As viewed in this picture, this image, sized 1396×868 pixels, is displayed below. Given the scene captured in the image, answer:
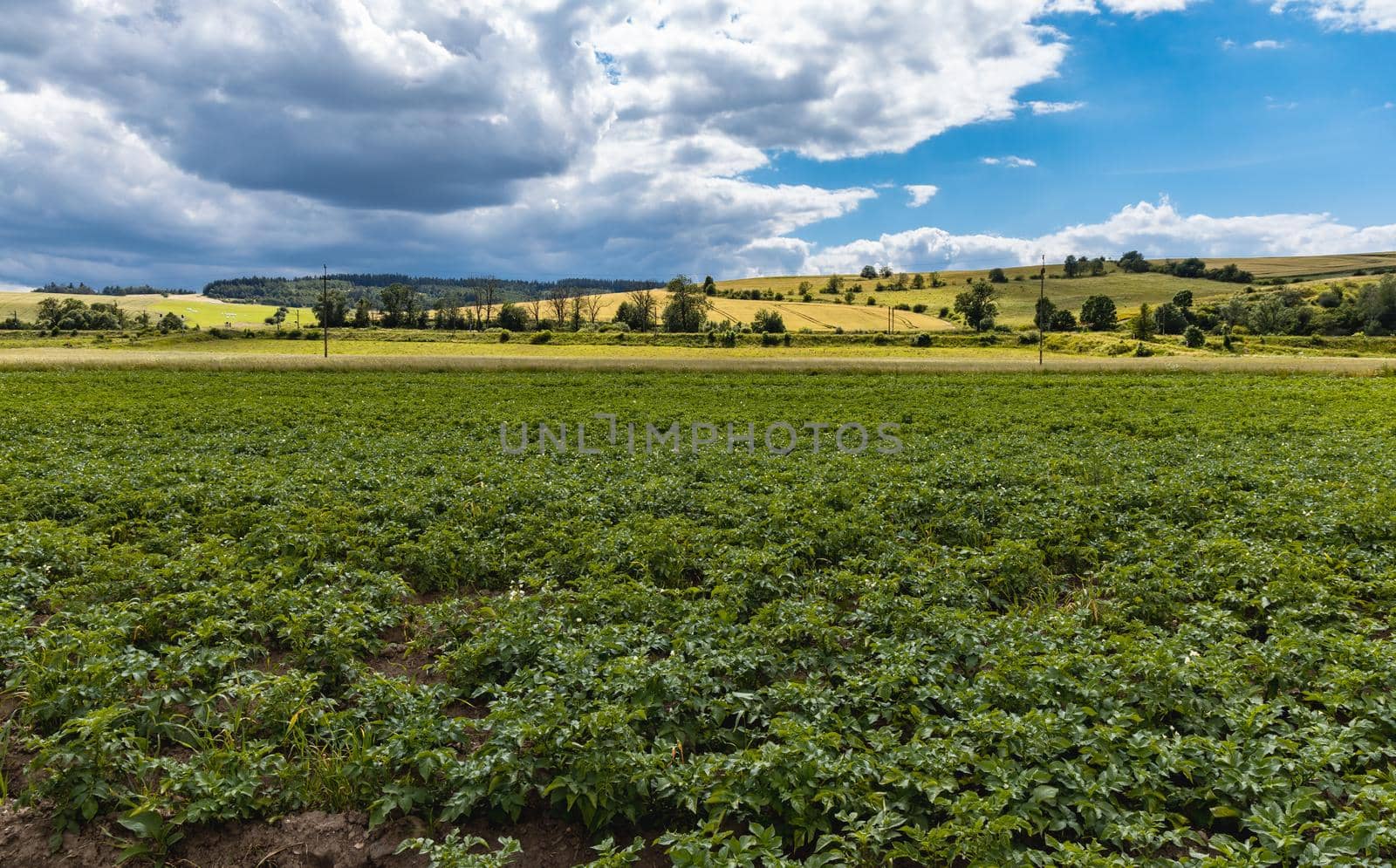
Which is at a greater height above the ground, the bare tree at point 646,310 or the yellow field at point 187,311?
the yellow field at point 187,311

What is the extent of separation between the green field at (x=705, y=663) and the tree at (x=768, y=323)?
9690 cm

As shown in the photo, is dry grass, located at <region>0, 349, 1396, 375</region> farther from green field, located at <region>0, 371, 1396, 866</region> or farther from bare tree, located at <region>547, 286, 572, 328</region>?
bare tree, located at <region>547, 286, 572, 328</region>

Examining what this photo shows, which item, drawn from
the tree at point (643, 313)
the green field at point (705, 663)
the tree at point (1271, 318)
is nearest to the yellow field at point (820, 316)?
the tree at point (643, 313)

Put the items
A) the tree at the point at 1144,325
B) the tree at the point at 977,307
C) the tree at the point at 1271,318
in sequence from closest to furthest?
the tree at the point at 1144,325
the tree at the point at 1271,318
the tree at the point at 977,307

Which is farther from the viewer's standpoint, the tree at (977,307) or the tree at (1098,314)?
the tree at (977,307)

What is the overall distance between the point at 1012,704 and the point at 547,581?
213 inches

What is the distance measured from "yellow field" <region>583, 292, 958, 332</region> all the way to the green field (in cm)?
9705

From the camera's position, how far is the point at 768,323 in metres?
111

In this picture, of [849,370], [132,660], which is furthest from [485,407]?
[849,370]

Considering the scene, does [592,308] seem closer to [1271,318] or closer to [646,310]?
[646,310]

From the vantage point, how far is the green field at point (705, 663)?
16.3 feet

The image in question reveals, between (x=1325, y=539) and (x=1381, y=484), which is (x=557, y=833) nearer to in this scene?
(x=1325, y=539)

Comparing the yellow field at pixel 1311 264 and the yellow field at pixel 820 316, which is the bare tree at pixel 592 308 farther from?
the yellow field at pixel 1311 264

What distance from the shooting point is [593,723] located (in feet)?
17.2
